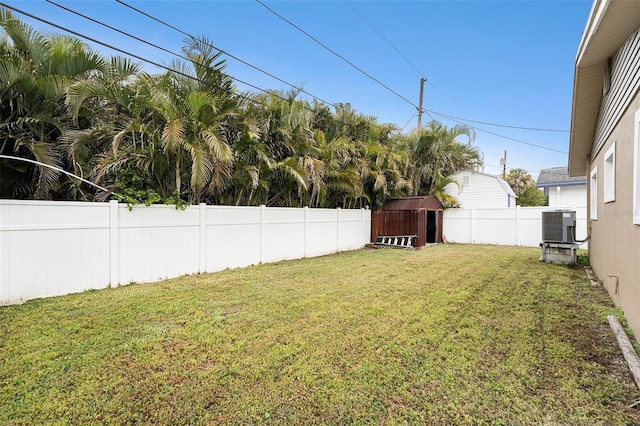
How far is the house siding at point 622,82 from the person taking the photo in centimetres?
345

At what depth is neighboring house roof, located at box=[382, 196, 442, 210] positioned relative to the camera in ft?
38.9

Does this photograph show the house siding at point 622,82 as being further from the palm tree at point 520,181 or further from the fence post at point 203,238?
the palm tree at point 520,181

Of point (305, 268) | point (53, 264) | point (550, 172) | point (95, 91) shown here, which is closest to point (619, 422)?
point (305, 268)

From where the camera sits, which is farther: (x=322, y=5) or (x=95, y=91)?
(x=322, y=5)

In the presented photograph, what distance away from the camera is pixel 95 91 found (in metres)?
5.37

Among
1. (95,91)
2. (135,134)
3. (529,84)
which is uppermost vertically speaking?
(529,84)

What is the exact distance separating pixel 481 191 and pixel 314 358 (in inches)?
594

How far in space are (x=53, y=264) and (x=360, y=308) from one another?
4.45 m

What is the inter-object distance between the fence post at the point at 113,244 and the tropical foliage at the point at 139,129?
0.31 metres

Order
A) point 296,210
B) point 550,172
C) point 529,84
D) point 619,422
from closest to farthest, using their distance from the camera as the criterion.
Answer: point 619,422 → point 296,210 → point 529,84 → point 550,172

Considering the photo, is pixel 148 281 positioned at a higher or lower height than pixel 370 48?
lower

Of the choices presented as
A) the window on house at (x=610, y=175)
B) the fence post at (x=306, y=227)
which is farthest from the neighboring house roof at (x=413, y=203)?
the window on house at (x=610, y=175)

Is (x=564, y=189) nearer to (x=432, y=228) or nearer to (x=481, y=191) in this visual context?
(x=481, y=191)

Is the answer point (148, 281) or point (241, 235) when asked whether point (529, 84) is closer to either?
point (241, 235)
